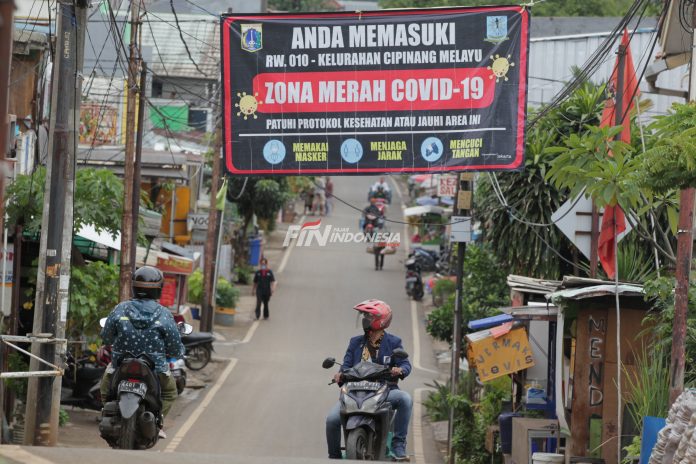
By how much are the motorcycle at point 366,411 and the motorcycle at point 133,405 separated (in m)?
1.55

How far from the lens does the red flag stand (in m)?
13.0

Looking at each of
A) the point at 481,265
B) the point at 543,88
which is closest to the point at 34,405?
the point at 481,265

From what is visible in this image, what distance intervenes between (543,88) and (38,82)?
1319cm

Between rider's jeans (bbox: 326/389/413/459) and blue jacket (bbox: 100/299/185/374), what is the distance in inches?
57.0

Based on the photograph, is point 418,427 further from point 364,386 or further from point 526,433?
point 364,386

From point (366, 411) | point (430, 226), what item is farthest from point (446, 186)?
point (366, 411)

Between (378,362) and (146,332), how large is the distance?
2084 millimetres

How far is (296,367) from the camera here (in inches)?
1011

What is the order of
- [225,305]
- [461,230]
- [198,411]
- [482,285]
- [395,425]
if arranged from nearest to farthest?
[395,425] → [461,230] → [198,411] → [482,285] → [225,305]

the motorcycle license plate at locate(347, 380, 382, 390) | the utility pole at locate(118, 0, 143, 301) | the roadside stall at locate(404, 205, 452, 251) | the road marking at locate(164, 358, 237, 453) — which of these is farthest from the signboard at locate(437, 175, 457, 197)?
the motorcycle license plate at locate(347, 380, 382, 390)

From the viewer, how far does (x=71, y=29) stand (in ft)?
36.7

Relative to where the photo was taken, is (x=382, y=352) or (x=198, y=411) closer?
(x=382, y=352)

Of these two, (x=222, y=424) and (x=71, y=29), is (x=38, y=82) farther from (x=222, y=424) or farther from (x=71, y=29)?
(x=71, y=29)

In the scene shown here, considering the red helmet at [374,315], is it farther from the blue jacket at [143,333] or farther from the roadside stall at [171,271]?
the roadside stall at [171,271]
